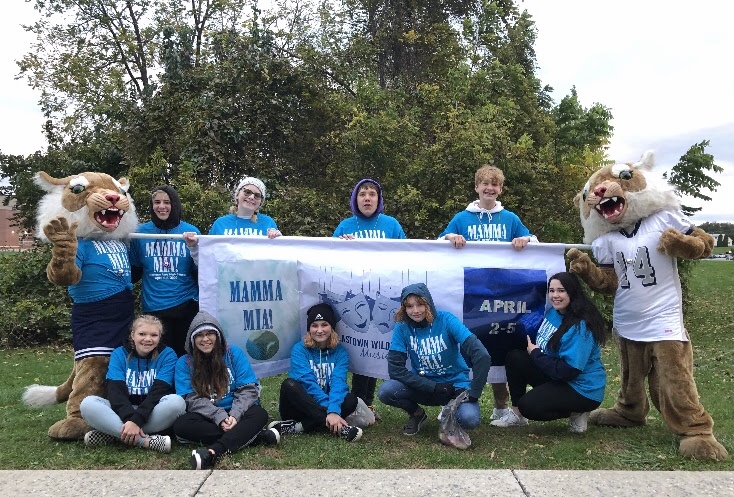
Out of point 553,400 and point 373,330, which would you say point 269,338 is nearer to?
point 373,330

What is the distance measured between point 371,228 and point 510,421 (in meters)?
1.94

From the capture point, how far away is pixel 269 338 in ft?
17.0

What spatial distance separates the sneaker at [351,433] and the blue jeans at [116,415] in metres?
1.14

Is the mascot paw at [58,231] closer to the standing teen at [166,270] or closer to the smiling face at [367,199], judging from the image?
the standing teen at [166,270]

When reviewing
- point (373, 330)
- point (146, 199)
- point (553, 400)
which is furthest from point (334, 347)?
point (146, 199)

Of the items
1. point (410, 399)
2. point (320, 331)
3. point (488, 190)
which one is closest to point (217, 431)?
point (320, 331)

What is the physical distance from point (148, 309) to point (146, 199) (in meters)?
6.26

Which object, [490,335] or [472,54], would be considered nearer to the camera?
[490,335]

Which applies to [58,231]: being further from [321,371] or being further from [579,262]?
[579,262]

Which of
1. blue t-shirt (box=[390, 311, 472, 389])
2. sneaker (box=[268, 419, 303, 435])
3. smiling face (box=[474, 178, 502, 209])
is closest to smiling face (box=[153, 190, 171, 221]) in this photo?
sneaker (box=[268, 419, 303, 435])

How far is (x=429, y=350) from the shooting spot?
471 cm

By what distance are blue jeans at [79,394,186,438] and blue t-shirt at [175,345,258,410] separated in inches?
4.3

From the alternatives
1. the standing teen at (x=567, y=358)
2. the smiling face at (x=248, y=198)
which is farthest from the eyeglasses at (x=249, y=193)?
the standing teen at (x=567, y=358)

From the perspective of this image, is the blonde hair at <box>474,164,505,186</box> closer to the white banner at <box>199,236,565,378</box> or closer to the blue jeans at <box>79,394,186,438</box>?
the white banner at <box>199,236,565,378</box>
